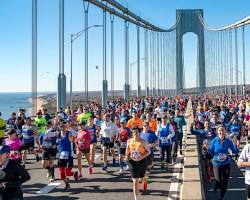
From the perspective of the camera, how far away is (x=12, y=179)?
6.19 metres

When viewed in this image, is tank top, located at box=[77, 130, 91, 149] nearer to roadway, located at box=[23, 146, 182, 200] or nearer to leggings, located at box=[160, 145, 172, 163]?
roadway, located at box=[23, 146, 182, 200]

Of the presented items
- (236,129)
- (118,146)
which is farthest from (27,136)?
(236,129)

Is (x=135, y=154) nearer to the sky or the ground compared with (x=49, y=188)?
nearer to the sky

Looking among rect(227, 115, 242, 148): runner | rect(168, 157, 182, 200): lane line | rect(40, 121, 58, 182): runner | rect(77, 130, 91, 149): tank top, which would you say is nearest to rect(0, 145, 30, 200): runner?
rect(168, 157, 182, 200): lane line

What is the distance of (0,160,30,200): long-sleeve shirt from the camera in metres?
6.16

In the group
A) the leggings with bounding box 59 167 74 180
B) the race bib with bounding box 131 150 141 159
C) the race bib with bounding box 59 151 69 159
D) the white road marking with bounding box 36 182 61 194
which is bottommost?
the white road marking with bounding box 36 182 61 194

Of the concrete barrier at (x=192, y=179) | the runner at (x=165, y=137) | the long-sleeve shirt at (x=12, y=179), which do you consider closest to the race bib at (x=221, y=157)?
the concrete barrier at (x=192, y=179)

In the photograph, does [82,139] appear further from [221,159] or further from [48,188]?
[221,159]

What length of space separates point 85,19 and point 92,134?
2105 cm

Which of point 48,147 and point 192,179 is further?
point 48,147

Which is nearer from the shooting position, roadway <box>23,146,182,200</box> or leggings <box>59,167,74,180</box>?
roadway <box>23,146,182,200</box>

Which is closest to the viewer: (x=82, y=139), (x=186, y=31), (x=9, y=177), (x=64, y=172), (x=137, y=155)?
(x=9, y=177)

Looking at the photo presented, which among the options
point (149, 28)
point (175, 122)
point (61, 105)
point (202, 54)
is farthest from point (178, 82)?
point (175, 122)

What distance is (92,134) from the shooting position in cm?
1364
